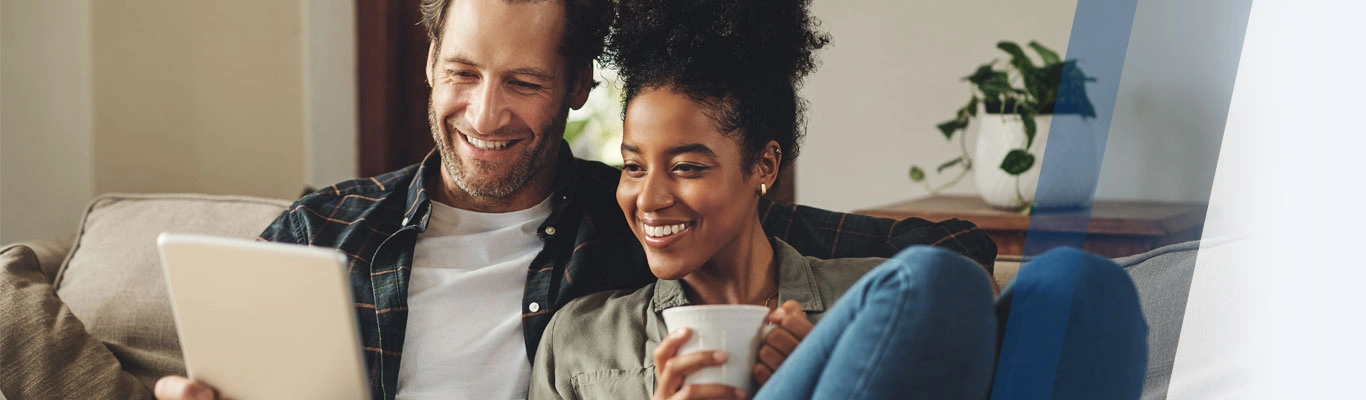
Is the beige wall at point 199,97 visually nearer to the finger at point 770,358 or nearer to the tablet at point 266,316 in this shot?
the tablet at point 266,316

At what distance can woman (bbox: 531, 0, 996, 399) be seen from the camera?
1.20 meters

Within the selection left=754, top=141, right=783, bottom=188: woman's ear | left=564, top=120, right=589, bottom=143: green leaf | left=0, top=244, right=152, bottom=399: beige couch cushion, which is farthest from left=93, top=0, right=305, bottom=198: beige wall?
left=754, top=141, right=783, bottom=188: woman's ear

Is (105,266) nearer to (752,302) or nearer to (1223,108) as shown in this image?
(752,302)

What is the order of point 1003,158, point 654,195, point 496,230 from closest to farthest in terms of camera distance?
point 654,195, point 496,230, point 1003,158

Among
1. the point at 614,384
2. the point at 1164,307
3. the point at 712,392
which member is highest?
the point at 1164,307

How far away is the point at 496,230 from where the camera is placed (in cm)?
151

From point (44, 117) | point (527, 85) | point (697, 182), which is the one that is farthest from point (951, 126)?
point (44, 117)

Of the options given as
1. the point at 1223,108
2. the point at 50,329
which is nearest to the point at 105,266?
the point at 50,329

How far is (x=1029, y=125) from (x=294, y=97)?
169 cm

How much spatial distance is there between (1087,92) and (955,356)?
12.2 inches

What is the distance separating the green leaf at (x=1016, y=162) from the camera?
7.08 feet

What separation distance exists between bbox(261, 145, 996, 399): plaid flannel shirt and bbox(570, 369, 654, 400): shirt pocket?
165 mm

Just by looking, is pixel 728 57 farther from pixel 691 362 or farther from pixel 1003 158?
pixel 1003 158

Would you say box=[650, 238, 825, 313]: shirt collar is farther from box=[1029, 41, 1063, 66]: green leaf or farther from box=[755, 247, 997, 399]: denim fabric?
box=[1029, 41, 1063, 66]: green leaf
